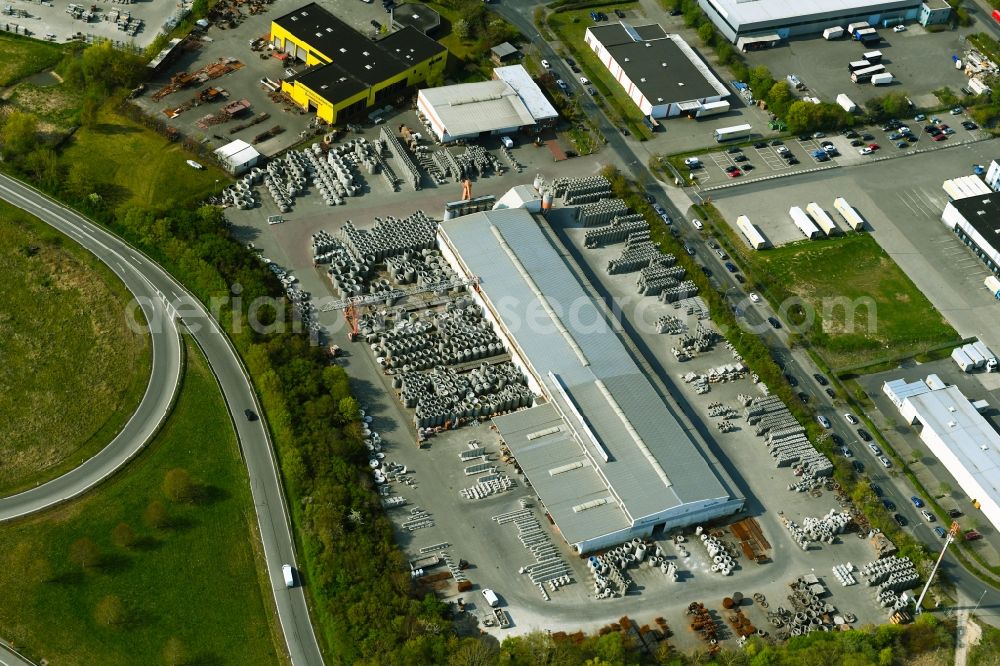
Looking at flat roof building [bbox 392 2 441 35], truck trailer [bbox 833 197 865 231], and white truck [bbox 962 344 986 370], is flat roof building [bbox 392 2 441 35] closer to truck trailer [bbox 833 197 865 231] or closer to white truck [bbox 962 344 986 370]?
truck trailer [bbox 833 197 865 231]

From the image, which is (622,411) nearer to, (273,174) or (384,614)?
(384,614)

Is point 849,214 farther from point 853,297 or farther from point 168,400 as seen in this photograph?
point 168,400

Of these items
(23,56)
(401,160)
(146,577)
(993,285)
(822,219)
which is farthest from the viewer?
(23,56)

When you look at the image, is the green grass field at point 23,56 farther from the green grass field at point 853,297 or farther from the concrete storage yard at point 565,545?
the green grass field at point 853,297

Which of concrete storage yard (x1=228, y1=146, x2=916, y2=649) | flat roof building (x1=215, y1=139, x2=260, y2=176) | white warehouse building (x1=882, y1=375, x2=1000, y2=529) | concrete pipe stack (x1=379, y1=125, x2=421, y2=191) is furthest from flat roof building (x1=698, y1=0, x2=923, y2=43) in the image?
flat roof building (x1=215, y1=139, x2=260, y2=176)

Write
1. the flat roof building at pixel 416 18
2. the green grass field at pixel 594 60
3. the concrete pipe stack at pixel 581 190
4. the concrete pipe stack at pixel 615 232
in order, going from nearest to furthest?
the concrete pipe stack at pixel 615 232, the concrete pipe stack at pixel 581 190, the green grass field at pixel 594 60, the flat roof building at pixel 416 18

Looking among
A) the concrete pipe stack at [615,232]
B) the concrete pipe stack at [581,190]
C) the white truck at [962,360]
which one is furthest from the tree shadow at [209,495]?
the white truck at [962,360]

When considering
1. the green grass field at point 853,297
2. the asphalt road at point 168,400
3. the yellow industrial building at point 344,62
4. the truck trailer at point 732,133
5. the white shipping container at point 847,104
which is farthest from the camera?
the white shipping container at point 847,104

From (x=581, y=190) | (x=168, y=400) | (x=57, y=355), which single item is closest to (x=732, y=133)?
(x=581, y=190)
